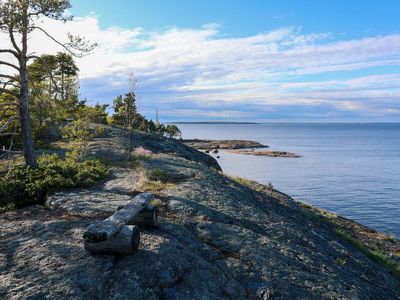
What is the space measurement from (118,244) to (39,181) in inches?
345

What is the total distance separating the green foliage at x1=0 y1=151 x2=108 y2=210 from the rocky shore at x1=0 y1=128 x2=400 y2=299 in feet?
2.28

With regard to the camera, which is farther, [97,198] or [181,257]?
[97,198]


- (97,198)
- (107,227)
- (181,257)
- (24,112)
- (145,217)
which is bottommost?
(181,257)

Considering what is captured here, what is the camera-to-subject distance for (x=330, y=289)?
11258mm

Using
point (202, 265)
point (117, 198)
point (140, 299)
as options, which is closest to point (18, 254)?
point (140, 299)

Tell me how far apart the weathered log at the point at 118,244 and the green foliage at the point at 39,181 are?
7280mm

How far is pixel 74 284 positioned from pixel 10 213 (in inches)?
279

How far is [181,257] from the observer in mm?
10516

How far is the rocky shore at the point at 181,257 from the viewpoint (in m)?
9.09

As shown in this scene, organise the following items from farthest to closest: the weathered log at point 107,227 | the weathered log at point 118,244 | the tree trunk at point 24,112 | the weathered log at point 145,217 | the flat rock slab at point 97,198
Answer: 1. the tree trunk at point 24,112
2. the flat rock slab at point 97,198
3. the weathered log at point 145,217
4. the weathered log at point 118,244
5. the weathered log at point 107,227

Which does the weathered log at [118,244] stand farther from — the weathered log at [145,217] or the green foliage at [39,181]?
the green foliage at [39,181]

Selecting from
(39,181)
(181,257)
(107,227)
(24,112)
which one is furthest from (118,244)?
(24,112)

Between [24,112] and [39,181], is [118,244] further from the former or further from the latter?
[24,112]

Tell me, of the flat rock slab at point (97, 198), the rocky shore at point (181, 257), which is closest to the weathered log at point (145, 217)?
the rocky shore at point (181, 257)
